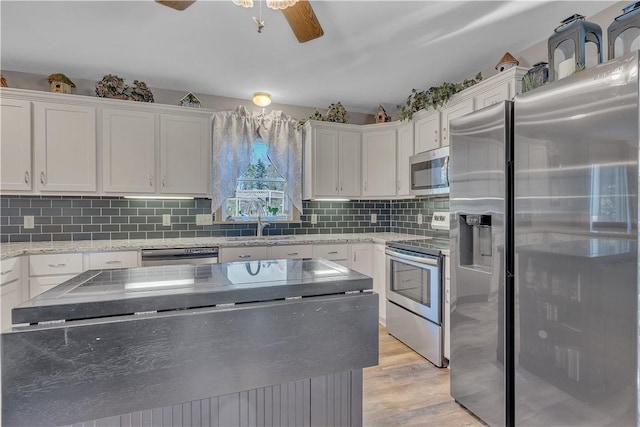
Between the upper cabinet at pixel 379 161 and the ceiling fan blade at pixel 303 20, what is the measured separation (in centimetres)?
200

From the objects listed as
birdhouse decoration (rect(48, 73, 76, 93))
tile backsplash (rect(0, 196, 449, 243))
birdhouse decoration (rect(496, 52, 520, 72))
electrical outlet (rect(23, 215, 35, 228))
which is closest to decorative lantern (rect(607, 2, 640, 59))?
birdhouse decoration (rect(496, 52, 520, 72))

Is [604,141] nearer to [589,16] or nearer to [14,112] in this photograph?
[589,16]

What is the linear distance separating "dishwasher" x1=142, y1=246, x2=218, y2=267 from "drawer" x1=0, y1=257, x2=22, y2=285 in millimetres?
865

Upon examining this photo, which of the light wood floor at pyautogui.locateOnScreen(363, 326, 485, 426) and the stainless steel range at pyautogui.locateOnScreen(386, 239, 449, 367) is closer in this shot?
the light wood floor at pyautogui.locateOnScreen(363, 326, 485, 426)

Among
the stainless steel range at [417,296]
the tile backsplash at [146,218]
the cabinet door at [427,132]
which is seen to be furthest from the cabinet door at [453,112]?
the stainless steel range at [417,296]

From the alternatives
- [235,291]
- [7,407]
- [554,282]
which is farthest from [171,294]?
[554,282]

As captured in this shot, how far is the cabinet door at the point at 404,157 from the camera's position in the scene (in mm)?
3594

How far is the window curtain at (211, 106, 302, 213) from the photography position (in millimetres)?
3477

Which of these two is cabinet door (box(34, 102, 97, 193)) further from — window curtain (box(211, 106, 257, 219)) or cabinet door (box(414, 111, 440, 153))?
cabinet door (box(414, 111, 440, 153))

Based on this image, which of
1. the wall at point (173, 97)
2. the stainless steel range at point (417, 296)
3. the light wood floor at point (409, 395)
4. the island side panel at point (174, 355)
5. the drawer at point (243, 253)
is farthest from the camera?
the drawer at point (243, 253)

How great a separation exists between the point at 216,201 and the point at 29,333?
2.57 meters

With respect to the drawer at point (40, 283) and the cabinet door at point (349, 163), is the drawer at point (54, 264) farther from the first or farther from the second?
the cabinet door at point (349, 163)

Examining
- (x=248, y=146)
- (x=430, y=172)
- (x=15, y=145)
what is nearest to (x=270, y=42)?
(x=248, y=146)

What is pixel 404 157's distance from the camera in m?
3.68
